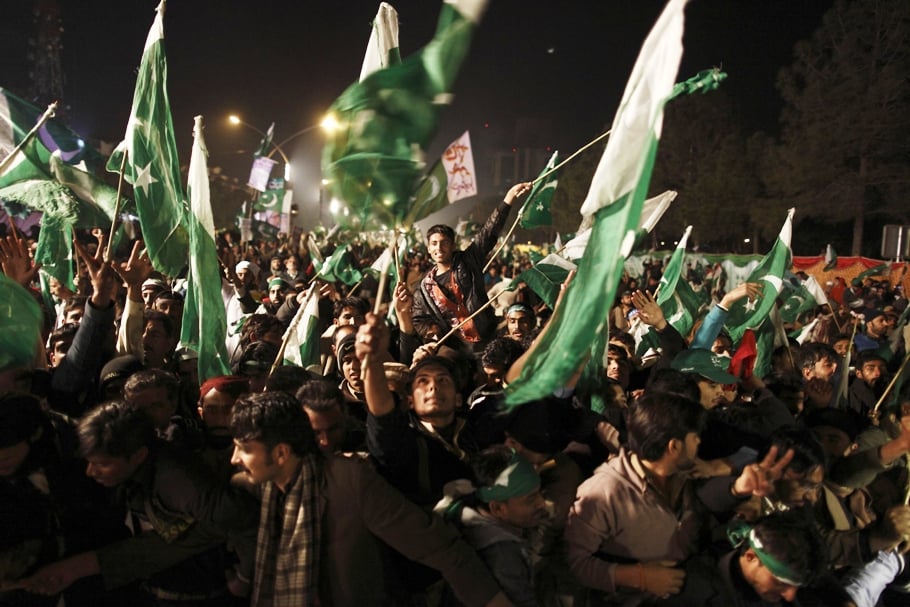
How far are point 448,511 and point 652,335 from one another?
370 centimetres

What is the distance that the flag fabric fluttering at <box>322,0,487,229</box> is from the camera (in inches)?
98.1

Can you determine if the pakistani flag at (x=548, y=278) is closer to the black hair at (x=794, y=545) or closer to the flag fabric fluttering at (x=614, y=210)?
the flag fabric fluttering at (x=614, y=210)

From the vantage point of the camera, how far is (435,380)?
303 cm

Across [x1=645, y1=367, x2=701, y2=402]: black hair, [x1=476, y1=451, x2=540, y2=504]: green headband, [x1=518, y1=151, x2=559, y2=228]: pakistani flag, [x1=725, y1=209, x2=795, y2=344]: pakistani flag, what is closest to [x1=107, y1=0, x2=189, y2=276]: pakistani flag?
[x1=518, y1=151, x2=559, y2=228]: pakistani flag

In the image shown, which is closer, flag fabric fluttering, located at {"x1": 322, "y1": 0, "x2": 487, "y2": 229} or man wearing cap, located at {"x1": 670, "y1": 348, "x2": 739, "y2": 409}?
flag fabric fluttering, located at {"x1": 322, "y1": 0, "x2": 487, "y2": 229}

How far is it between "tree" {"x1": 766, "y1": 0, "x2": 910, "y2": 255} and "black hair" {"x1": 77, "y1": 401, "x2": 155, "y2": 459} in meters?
33.8

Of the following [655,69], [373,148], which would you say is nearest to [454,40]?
[373,148]

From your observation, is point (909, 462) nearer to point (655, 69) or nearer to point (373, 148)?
point (655, 69)

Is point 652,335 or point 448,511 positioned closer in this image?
point 448,511

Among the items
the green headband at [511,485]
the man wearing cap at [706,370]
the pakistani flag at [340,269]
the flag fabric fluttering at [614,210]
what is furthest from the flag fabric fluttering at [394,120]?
the pakistani flag at [340,269]

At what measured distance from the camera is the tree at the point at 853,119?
28906mm

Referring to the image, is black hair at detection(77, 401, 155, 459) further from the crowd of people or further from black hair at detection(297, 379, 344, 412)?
black hair at detection(297, 379, 344, 412)

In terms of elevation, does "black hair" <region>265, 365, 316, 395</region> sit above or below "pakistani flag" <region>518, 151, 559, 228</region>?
below

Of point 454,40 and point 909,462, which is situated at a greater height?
point 454,40
